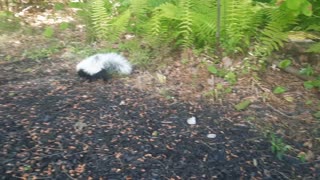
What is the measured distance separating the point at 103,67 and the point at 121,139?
101 cm

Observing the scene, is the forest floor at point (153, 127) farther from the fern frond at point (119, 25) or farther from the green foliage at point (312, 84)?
the fern frond at point (119, 25)

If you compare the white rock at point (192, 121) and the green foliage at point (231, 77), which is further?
the green foliage at point (231, 77)

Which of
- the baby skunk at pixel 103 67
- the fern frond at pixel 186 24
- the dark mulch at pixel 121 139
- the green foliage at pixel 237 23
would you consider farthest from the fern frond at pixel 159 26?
the dark mulch at pixel 121 139

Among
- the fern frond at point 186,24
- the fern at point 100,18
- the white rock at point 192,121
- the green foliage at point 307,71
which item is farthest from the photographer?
the fern at point 100,18

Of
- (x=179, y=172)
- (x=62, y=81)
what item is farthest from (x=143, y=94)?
(x=179, y=172)

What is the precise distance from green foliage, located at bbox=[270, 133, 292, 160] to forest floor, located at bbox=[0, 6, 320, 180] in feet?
0.03

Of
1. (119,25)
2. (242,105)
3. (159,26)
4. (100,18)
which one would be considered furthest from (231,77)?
(100,18)

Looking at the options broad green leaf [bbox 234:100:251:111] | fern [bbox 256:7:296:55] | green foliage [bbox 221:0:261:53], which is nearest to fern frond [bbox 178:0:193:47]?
green foliage [bbox 221:0:261:53]

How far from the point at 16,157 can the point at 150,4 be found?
2218 mm

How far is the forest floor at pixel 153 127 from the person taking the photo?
8.48 feet

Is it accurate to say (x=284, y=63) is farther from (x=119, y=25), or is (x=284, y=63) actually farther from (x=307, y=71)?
(x=119, y=25)

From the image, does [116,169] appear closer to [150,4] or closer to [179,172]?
[179,172]

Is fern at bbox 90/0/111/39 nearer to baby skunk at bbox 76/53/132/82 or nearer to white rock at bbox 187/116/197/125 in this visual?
baby skunk at bbox 76/53/132/82

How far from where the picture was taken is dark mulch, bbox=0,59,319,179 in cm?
256
